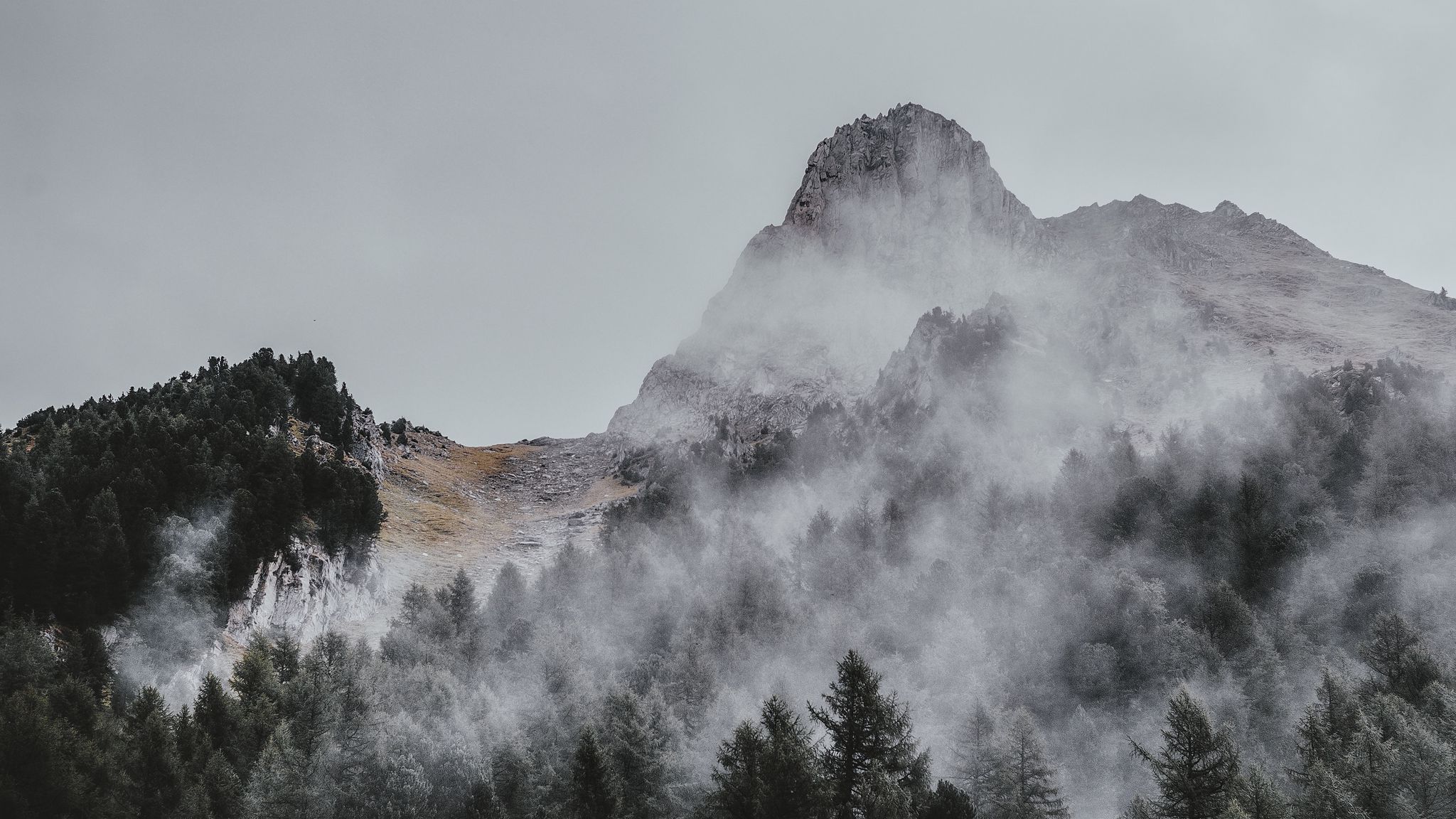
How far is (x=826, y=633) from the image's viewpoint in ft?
299

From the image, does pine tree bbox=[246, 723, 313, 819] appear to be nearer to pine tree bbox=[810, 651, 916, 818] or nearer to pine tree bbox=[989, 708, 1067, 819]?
pine tree bbox=[810, 651, 916, 818]

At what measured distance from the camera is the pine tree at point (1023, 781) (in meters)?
50.4

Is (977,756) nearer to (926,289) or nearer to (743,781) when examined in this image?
(743,781)

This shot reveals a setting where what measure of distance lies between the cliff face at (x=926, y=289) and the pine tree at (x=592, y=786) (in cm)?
11493

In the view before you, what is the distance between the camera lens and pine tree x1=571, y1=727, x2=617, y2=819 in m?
45.6

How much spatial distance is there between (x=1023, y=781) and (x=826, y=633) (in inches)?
1569

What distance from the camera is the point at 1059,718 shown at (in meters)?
73.9

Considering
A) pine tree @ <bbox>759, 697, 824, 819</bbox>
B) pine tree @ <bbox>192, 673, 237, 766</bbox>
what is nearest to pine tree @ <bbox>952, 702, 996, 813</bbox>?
pine tree @ <bbox>759, 697, 824, 819</bbox>

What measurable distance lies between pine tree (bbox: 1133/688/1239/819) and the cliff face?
369ft

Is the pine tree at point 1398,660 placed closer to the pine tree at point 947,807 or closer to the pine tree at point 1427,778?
the pine tree at point 1427,778

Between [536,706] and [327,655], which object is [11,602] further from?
[536,706]

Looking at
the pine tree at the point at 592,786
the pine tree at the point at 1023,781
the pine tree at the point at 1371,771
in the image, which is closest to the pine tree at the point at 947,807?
the pine tree at the point at 1023,781

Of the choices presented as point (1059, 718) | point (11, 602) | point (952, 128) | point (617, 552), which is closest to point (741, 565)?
point (617, 552)

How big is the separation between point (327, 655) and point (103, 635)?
585 inches
